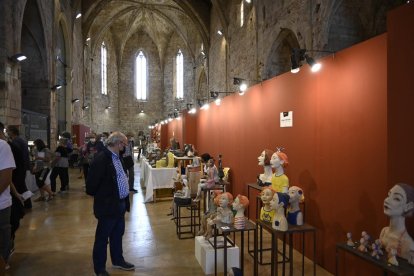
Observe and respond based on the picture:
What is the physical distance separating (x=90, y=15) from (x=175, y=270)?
1755cm

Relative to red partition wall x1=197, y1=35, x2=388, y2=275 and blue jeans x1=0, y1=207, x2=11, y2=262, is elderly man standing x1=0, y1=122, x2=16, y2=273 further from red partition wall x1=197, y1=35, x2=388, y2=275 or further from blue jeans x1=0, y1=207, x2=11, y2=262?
red partition wall x1=197, y1=35, x2=388, y2=275

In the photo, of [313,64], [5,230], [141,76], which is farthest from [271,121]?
[141,76]

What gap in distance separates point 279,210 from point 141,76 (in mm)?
24710

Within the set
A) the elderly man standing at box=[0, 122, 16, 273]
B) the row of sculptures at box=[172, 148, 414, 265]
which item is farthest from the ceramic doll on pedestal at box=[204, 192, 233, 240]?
the elderly man standing at box=[0, 122, 16, 273]

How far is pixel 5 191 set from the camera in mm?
3020

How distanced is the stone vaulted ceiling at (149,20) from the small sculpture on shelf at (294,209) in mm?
15551

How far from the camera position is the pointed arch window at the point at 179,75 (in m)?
25.0

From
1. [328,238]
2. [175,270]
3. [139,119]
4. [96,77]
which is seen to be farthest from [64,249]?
[139,119]

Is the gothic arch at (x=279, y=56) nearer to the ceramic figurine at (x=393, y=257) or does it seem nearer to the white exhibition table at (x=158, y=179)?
the white exhibition table at (x=158, y=179)

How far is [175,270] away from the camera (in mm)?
3598

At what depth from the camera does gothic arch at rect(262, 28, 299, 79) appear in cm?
942

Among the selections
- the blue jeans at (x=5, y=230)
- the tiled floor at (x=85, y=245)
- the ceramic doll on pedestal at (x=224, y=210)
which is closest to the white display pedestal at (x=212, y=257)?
the tiled floor at (x=85, y=245)

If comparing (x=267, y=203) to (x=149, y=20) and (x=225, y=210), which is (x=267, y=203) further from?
(x=149, y=20)

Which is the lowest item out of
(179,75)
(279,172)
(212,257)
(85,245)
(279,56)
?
(85,245)
